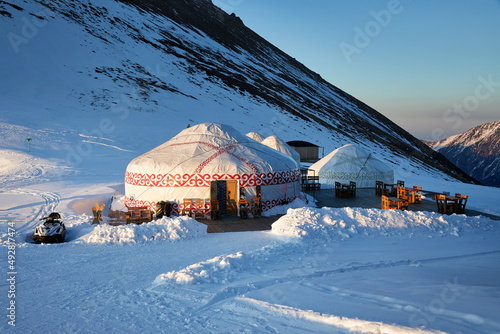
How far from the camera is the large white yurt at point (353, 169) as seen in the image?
17812 mm

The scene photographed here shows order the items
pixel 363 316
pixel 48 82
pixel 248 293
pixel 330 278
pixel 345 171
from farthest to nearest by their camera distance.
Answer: pixel 48 82
pixel 345 171
pixel 330 278
pixel 248 293
pixel 363 316

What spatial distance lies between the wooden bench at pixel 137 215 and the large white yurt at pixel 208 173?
3.14ft

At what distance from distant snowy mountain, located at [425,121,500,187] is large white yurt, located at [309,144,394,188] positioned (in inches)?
5688

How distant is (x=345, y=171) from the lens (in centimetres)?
1797

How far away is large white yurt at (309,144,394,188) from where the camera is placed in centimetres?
1781

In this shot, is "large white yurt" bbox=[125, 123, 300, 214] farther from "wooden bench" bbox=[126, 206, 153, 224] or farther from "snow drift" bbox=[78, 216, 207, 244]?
"snow drift" bbox=[78, 216, 207, 244]

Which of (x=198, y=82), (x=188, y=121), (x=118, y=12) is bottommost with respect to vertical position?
(x=188, y=121)

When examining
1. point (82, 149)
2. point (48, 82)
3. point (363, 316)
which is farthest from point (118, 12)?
point (363, 316)

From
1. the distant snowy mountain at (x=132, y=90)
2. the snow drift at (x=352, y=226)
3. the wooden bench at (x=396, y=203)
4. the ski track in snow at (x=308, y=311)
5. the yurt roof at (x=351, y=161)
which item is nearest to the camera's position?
the ski track in snow at (x=308, y=311)

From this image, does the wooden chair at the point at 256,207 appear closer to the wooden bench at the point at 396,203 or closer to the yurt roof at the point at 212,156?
the yurt roof at the point at 212,156

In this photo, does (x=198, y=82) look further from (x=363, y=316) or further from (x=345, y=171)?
(x=363, y=316)

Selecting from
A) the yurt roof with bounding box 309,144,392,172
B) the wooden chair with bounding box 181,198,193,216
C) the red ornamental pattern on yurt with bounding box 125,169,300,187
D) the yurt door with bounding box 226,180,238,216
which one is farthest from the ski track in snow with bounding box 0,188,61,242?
the yurt roof with bounding box 309,144,392,172

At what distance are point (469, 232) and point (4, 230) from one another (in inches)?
473

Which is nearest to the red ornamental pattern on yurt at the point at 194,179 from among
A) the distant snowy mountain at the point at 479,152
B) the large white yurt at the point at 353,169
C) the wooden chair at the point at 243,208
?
the wooden chair at the point at 243,208
